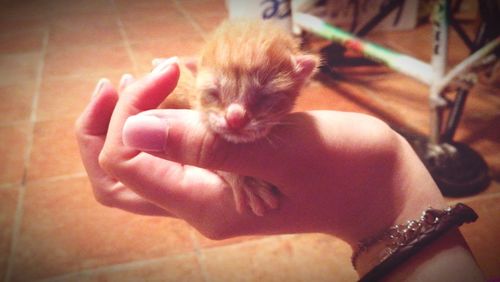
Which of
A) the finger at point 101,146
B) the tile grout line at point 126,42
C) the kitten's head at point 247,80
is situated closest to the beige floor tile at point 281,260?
the finger at point 101,146

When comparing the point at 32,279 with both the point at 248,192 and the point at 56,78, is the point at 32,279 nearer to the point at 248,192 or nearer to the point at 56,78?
the point at 248,192

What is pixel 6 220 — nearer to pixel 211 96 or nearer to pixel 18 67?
pixel 211 96

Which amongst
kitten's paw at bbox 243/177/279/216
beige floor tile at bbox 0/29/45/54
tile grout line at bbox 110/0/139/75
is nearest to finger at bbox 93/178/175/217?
kitten's paw at bbox 243/177/279/216

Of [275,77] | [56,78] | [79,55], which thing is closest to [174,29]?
[79,55]

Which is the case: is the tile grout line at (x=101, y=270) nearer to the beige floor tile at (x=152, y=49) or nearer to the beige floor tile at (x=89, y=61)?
the beige floor tile at (x=152, y=49)

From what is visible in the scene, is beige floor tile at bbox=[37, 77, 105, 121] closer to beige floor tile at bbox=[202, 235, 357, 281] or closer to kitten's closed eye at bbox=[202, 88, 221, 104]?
beige floor tile at bbox=[202, 235, 357, 281]
